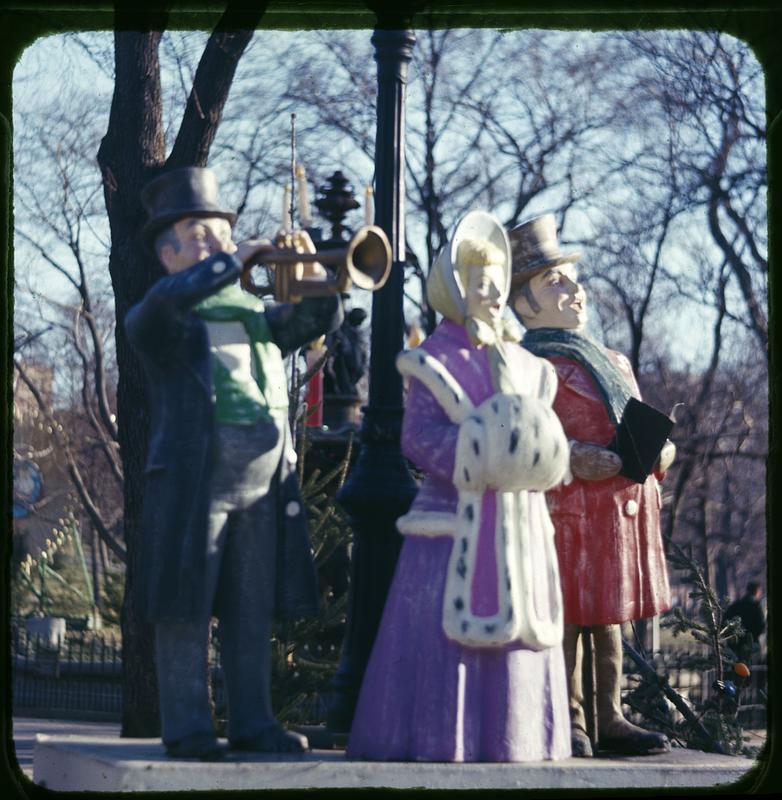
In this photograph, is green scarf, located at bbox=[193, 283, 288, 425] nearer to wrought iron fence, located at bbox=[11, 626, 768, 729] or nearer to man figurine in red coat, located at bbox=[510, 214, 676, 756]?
man figurine in red coat, located at bbox=[510, 214, 676, 756]

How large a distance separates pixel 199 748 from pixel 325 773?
18.8 inches

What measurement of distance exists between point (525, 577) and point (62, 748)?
6.21 ft

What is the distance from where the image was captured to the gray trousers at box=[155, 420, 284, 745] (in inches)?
258

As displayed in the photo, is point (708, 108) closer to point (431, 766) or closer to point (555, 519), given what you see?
point (555, 519)

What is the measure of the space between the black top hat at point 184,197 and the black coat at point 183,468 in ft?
0.91

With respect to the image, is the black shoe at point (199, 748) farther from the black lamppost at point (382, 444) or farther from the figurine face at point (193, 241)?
the figurine face at point (193, 241)

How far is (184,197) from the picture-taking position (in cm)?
679

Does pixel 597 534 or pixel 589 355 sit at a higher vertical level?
pixel 589 355

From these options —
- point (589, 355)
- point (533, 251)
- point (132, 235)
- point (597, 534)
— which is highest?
point (132, 235)

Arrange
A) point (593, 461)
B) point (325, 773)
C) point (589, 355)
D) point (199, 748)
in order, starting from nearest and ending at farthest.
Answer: point (325, 773), point (199, 748), point (593, 461), point (589, 355)

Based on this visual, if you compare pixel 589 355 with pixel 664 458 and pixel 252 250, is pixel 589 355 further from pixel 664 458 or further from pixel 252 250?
pixel 252 250

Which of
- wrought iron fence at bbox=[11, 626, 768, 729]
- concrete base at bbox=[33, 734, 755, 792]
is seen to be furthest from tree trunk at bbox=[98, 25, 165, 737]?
wrought iron fence at bbox=[11, 626, 768, 729]

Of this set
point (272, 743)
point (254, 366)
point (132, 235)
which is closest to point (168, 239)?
point (254, 366)

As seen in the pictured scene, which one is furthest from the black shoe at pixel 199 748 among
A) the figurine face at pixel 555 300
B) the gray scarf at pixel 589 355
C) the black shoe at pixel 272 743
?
the figurine face at pixel 555 300
